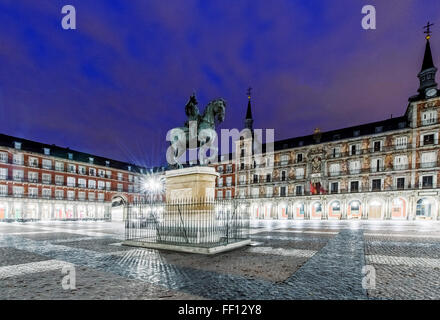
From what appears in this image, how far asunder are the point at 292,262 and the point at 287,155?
35.5 meters

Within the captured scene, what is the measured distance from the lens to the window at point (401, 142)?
1191 inches

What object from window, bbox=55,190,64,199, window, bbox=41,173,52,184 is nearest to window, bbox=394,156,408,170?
window, bbox=55,190,64,199

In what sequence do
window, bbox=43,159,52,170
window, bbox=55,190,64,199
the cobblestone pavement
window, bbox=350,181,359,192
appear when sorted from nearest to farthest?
1. the cobblestone pavement
2. window, bbox=350,181,359,192
3. window, bbox=43,159,52,170
4. window, bbox=55,190,64,199

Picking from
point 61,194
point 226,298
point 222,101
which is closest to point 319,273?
point 226,298

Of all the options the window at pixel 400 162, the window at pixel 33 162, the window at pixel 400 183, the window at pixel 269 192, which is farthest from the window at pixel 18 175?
the window at pixel 400 162

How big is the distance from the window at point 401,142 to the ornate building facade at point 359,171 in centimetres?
11

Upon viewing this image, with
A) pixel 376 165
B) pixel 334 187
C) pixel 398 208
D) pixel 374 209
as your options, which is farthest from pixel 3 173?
pixel 398 208

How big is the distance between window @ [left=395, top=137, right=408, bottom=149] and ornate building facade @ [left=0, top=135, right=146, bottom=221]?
141 ft

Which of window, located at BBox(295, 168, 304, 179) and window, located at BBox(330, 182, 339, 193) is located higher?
window, located at BBox(295, 168, 304, 179)

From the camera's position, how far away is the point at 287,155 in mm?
39625

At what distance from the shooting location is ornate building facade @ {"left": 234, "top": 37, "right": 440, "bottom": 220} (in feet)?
93.0

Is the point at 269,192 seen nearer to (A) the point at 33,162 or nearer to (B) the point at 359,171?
(B) the point at 359,171

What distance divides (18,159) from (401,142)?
56.9 meters

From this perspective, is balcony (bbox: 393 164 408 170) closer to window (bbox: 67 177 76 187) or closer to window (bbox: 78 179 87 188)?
window (bbox: 78 179 87 188)
